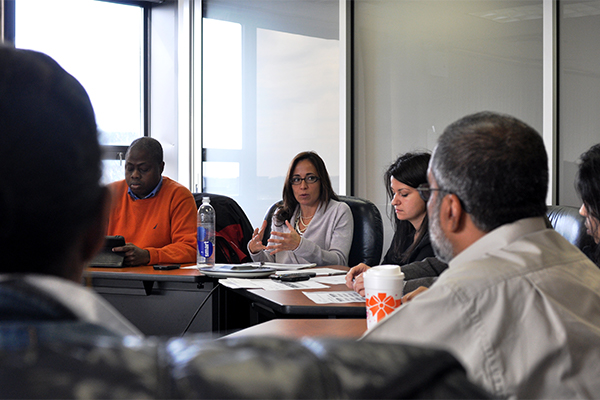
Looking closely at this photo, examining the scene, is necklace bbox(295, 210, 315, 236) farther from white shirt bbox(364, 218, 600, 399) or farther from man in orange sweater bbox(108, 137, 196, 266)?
white shirt bbox(364, 218, 600, 399)

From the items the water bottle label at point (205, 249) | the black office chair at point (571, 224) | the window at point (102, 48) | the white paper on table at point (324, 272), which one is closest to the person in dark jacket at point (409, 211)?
the white paper on table at point (324, 272)

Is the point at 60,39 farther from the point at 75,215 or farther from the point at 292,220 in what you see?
the point at 75,215

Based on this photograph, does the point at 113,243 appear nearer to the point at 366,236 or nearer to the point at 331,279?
the point at 331,279

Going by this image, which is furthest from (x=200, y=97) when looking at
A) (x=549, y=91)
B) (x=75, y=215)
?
(x=75, y=215)

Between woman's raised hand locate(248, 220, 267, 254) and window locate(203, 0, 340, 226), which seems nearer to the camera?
woman's raised hand locate(248, 220, 267, 254)

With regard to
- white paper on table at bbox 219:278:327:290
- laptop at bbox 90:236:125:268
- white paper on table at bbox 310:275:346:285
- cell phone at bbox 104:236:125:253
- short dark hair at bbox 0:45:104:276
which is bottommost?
white paper on table at bbox 219:278:327:290

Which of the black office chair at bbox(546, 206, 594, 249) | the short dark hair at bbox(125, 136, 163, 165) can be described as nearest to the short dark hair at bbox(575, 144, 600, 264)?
the black office chair at bbox(546, 206, 594, 249)

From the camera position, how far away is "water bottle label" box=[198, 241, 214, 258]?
2654 millimetres

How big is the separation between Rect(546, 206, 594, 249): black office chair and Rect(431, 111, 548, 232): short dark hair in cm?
139

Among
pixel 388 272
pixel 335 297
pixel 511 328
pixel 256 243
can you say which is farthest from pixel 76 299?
pixel 256 243

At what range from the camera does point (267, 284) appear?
216cm

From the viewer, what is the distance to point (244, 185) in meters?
5.00

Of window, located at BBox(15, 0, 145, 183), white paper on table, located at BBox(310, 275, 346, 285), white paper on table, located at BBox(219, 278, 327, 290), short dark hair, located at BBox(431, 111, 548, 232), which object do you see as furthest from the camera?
window, located at BBox(15, 0, 145, 183)

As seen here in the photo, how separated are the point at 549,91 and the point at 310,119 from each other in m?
1.89
